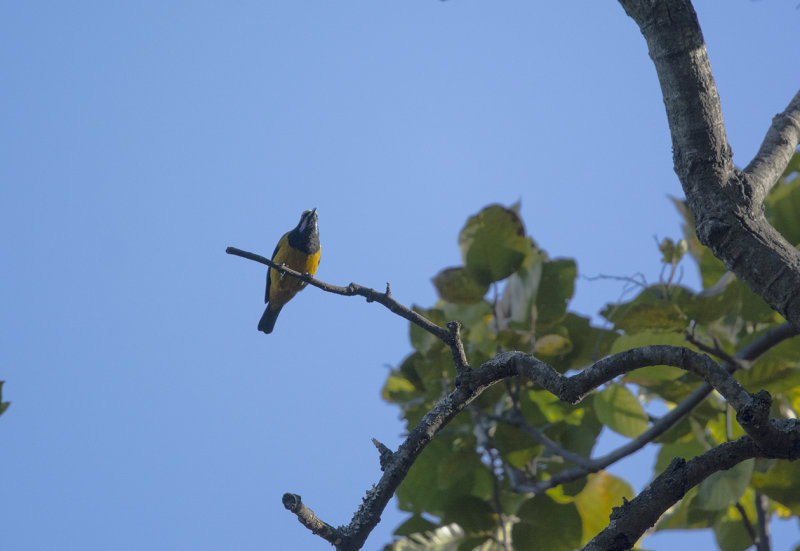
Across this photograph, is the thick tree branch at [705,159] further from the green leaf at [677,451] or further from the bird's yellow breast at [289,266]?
the bird's yellow breast at [289,266]

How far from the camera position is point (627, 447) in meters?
3.54

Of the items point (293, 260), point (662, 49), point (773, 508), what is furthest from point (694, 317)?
point (293, 260)

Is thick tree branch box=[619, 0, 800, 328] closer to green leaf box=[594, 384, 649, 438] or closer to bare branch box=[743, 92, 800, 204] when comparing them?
bare branch box=[743, 92, 800, 204]

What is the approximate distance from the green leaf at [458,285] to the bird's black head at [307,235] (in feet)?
11.5

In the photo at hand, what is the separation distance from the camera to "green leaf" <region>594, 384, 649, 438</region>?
12.9 feet

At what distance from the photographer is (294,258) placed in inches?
300

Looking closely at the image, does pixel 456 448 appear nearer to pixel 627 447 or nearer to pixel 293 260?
pixel 627 447

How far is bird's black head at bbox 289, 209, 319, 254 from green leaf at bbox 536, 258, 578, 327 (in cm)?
382

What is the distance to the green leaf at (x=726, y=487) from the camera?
3.15 meters

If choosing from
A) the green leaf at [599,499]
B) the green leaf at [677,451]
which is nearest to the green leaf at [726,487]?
the green leaf at [677,451]

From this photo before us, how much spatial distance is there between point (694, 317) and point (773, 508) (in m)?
2.05

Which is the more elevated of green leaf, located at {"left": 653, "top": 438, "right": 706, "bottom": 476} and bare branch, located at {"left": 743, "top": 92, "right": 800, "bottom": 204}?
bare branch, located at {"left": 743, "top": 92, "right": 800, "bottom": 204}

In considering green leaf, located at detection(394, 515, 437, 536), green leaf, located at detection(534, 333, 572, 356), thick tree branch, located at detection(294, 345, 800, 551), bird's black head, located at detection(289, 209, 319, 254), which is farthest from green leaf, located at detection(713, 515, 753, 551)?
bird's black head, located at detection(289, 209, 319, 254)

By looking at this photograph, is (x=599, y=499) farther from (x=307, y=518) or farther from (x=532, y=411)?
(x=307, y=518)
